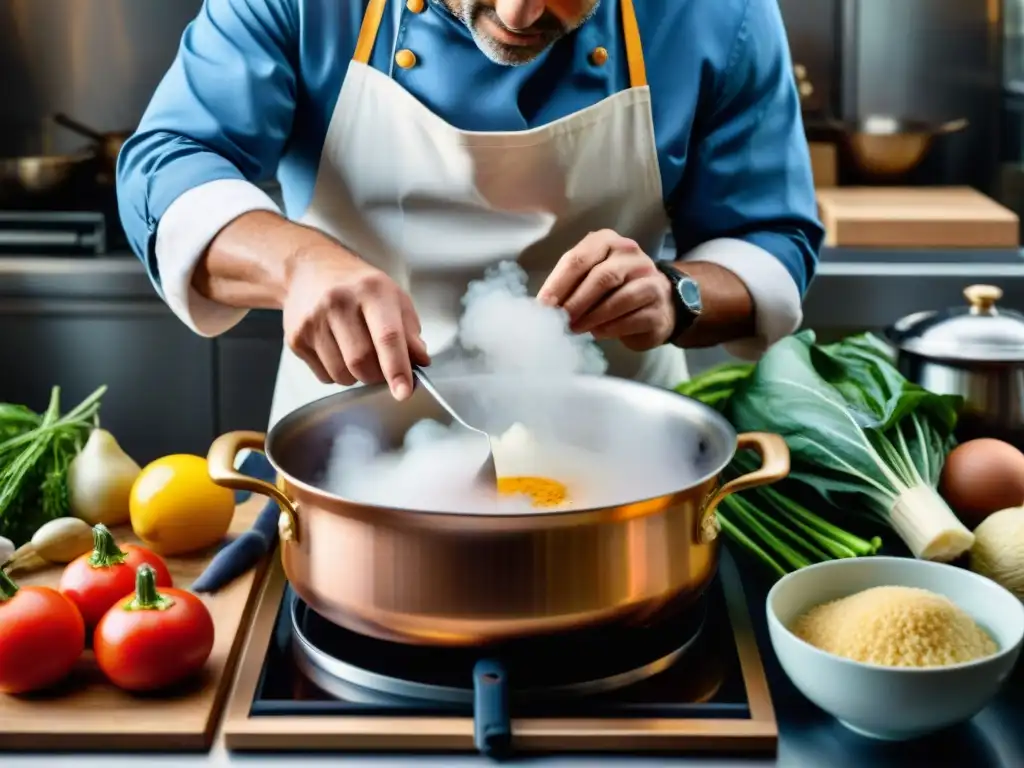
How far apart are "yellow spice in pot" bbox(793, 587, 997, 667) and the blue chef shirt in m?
0.64

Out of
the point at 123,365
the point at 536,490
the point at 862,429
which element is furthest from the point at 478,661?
the point at 123,365

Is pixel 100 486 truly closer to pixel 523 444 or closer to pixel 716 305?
pixel 523 444

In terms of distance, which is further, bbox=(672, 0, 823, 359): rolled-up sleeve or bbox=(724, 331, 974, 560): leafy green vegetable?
bbox=(672, 0, 823, 359): rolled-up sleeve

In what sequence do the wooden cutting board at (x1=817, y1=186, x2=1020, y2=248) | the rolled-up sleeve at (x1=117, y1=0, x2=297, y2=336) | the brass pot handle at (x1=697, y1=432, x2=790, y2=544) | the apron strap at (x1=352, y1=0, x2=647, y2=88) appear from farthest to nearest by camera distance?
the wooden cutting board at (x1=817, y1=186, x2=1020, y2=248) → the apron strap at (x1=352, y1=0, x2=647, y2=88) → the rolled-up sleeve at (x1=117, y1=0, x2=297, y2=336) → the brass pot handle at (x1=697, y1=432, x2=790, y2=544)

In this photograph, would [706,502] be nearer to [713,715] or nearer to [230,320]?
[713,715]

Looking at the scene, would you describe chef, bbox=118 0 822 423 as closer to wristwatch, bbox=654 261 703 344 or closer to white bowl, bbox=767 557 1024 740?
wristwatch, bbox=654 261 703 344

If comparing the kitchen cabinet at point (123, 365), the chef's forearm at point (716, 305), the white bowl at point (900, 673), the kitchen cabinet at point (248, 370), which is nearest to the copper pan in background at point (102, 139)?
the kitchen cabinet at point (123, 365)

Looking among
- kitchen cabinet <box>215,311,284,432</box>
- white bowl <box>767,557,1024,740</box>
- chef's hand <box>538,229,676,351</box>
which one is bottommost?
kitchen cabinet <box>215,311,284,432</box>

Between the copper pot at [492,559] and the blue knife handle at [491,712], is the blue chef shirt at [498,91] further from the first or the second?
the blue knife handle at [491,712]

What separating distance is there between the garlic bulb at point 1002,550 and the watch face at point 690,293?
38cm

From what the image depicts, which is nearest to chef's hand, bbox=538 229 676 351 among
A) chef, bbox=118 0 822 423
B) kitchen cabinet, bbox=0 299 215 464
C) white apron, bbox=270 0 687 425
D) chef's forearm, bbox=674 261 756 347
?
chef, bbox=118 0 822 423

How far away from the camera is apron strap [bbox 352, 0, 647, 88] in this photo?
143 centimetres

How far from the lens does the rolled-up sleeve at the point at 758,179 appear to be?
147 centimetres

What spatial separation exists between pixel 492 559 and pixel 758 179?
0.79m
